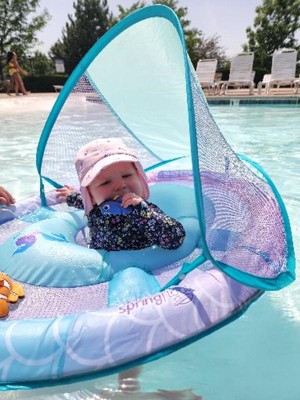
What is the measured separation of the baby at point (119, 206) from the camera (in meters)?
2.46

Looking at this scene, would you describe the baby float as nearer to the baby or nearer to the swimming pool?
the baby

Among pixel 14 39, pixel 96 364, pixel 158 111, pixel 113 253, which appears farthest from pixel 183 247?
pixel 14 39

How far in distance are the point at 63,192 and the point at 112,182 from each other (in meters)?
1.10

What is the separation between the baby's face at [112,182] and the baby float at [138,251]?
0.32 m

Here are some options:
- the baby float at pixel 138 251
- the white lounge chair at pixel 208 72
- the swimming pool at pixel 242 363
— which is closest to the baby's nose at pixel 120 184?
the baby float at pixel 138 251

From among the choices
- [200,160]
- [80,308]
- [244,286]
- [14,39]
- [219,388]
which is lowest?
[219,388]

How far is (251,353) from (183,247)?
69 cm

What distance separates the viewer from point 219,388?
6.33ft

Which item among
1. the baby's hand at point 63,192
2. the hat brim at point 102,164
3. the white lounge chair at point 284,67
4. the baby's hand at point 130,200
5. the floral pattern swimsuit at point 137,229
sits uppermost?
the white lounge chair at point 284,67

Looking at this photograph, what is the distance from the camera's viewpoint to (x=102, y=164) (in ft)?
7.97

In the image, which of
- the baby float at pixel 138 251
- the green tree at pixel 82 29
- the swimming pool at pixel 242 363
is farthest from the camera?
the green tree at pixel 82 29

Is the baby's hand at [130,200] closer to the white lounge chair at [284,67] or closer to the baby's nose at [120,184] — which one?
the baby's nose at [120,184]

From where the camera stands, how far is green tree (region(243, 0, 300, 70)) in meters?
27.8

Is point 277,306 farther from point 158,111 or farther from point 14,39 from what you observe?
point 14,39
